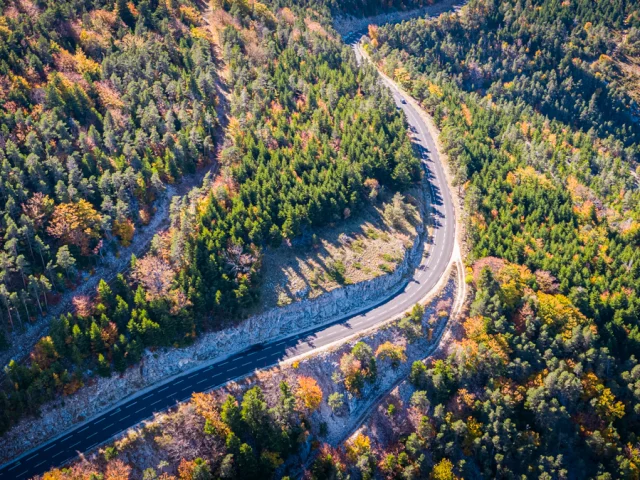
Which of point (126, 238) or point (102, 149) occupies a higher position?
point (102, 149)

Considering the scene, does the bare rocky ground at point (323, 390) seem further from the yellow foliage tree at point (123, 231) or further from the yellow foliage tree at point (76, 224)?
the yellow foliage tree at point (76, 224)

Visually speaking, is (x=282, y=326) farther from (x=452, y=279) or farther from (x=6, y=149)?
(x=6, y=149)

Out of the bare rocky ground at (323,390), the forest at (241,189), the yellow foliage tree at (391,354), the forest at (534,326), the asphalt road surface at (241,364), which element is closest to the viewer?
the asphalt road surface at (241,364)

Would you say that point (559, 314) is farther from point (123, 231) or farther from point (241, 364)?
point (123, 231)

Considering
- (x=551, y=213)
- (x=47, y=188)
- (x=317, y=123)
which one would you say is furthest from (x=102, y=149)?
(x=551, y=213)

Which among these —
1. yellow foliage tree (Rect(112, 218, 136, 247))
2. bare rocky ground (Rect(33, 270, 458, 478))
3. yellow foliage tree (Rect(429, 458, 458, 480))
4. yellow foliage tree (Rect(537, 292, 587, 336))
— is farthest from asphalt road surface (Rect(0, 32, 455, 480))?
yellow foliage tree (Rect(112, 218, 136, 247))

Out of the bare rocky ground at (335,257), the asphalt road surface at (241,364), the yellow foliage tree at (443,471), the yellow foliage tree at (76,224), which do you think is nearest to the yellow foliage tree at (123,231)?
the yellow foliage tree at (76,224)
